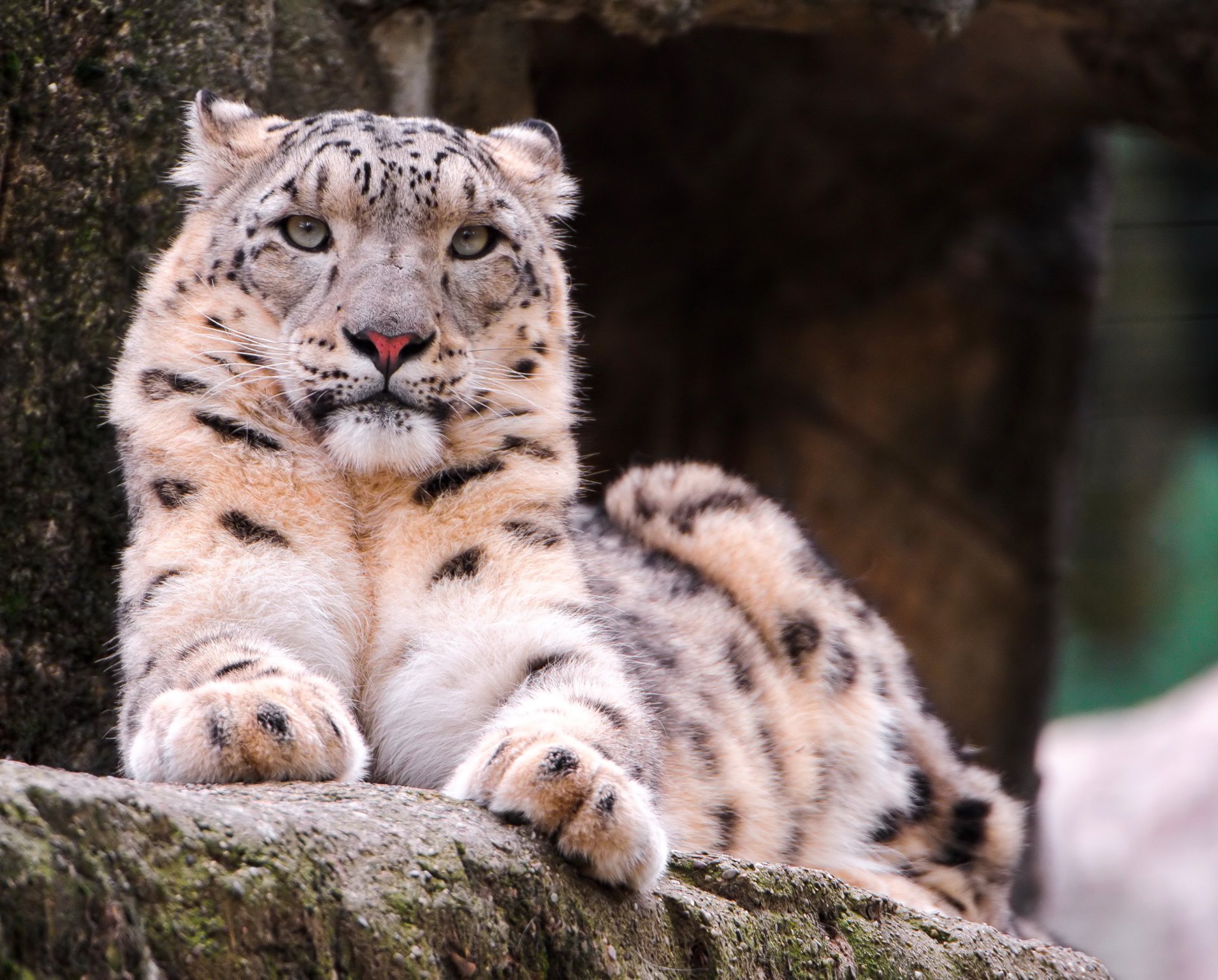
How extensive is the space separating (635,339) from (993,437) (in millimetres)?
1748

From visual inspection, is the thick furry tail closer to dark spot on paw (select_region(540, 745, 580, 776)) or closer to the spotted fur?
the spotted fur

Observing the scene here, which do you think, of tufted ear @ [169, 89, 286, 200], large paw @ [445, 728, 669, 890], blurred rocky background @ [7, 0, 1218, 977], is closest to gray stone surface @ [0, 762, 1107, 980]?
large paw @ [445, 728, 669, 890]

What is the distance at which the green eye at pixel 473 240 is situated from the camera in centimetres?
313

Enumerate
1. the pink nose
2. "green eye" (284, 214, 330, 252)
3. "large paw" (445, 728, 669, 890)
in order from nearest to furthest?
1. "large paw" (445, 728, 669, 890)
2. the pink nose
3. "green eye" (284, 214, 330, 252)

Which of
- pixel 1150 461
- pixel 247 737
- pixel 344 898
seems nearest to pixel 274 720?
pixel 247 737

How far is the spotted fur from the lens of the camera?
96.5 inches

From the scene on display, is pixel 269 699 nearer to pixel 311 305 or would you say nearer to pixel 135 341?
pixel 311 305

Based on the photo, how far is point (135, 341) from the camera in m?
3.19

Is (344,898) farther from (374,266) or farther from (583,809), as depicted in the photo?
(374,266)

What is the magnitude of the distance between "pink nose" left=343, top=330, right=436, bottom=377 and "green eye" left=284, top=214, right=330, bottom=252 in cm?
28

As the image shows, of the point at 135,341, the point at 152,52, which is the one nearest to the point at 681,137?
the point at 152,52

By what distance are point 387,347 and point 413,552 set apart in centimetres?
37

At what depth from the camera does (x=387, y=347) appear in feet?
9.28

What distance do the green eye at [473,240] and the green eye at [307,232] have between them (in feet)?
0.80
